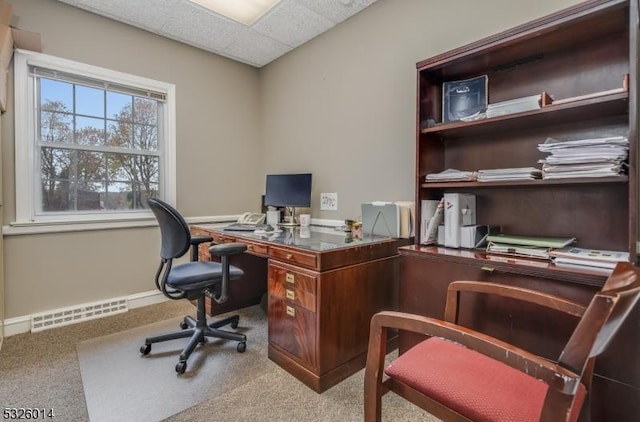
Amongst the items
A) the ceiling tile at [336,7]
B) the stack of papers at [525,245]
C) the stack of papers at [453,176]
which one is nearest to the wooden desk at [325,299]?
the stack of papers at [453,176]

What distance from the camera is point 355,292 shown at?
177 centimetres

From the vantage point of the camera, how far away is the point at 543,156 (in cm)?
159

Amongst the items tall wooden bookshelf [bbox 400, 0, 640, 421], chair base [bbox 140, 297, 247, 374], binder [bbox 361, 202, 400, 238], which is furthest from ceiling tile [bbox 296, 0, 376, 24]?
chair base [bbox 140, 297, 247, 374]

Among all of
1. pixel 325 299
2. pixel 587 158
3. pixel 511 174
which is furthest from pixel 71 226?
pixel 587 158

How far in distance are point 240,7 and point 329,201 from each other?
178cm

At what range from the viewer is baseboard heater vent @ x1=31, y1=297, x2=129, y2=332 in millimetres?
2326

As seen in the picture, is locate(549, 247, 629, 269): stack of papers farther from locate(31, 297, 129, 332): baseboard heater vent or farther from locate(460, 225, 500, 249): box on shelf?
locate(31, 297, 129, 332): baseboard heater vent

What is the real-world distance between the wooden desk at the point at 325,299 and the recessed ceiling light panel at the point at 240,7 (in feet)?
6.27

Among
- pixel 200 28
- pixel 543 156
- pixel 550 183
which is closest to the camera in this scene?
pixel 550 183

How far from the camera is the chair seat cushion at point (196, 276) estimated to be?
1861mm

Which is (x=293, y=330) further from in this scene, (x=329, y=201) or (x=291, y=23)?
(x=291, y=23)

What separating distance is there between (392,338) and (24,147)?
119 inches

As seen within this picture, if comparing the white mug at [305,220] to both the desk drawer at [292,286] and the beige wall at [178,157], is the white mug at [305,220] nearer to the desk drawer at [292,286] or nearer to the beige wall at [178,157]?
the desk drawer at [292,286]

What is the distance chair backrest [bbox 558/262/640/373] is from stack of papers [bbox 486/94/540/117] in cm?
101
